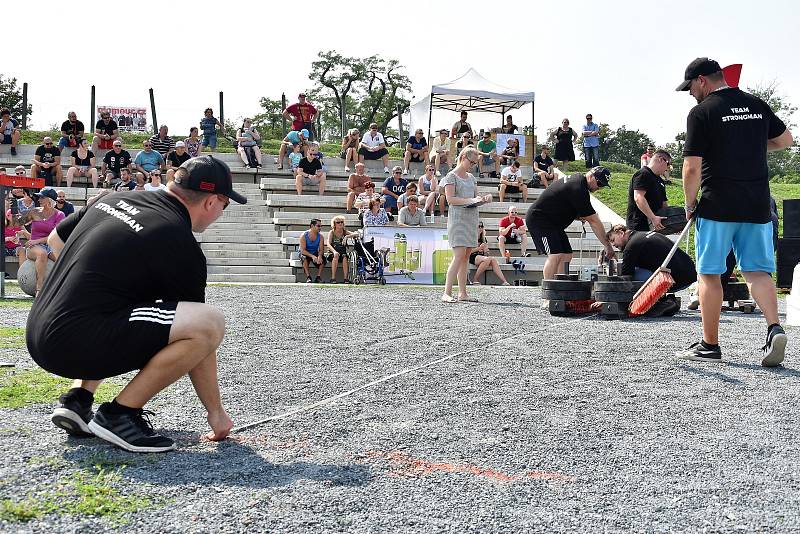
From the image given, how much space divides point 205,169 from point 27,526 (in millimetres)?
1718

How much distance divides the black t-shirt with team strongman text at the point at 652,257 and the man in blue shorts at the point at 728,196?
3363 mm

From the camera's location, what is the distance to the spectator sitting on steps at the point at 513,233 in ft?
61.1

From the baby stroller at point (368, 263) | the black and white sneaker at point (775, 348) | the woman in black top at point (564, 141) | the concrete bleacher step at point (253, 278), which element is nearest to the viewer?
the black and white sneaker at point (775, 348)

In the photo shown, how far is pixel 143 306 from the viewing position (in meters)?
3.63

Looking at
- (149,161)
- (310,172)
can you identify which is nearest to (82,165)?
(149,161)

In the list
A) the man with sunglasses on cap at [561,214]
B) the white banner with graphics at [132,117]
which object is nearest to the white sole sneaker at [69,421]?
the man with sunglasses on cap at [561,214]

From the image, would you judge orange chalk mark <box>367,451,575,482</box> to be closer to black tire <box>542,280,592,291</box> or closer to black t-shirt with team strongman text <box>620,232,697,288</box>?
black tire <box>542,280,592,291</box>

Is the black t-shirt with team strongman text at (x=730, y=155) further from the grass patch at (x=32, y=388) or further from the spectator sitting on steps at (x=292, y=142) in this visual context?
the spectator sitting on steps at (x=292, y=142)

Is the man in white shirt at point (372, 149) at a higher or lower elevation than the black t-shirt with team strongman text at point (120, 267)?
higher

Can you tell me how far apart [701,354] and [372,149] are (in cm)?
1899

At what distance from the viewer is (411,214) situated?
17.9 metres

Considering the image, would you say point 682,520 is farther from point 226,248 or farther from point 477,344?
point 226,248

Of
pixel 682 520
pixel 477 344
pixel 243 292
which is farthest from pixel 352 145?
pixel 682 520

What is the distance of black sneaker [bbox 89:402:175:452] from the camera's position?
3.61 m
